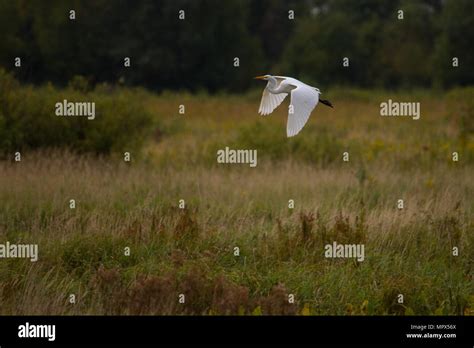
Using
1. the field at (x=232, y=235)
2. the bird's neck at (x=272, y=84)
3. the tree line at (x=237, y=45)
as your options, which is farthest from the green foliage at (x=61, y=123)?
the tree line at (x=237, y=45)

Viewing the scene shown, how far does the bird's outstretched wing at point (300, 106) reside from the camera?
8.78m

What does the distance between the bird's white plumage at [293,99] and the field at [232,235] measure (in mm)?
1152

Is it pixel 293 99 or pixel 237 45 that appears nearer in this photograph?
pixel 293 99

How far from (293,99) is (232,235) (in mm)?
1648

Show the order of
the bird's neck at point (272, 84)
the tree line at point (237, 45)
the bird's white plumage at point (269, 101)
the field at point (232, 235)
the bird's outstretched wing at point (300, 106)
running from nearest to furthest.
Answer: the field at point (232, 235) < the bird's outstretched wing at point (300, 106) < the bird's neck at point (272, 84) < the bird's white plumage at point (269, 101) < the tree line at point (237, 45)

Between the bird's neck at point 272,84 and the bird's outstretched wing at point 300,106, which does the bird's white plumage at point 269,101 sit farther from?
the bird's outstretched wing at point 300,106

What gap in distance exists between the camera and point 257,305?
7406mm

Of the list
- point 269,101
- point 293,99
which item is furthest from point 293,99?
point 269,101

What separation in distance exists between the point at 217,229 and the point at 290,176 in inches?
140

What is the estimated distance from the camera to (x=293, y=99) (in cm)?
910

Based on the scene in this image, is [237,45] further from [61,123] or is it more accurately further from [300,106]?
[300,106]

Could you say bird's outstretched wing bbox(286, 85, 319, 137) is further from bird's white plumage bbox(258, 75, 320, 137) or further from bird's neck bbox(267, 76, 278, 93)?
bird's neck bbox(267, 76, 278, 93)

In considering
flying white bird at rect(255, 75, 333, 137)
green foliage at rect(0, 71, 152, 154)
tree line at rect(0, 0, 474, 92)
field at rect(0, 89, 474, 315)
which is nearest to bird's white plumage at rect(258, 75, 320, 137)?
flying white bird at rect(255, 75, 333, 137)

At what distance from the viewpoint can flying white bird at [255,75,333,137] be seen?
8.80m
